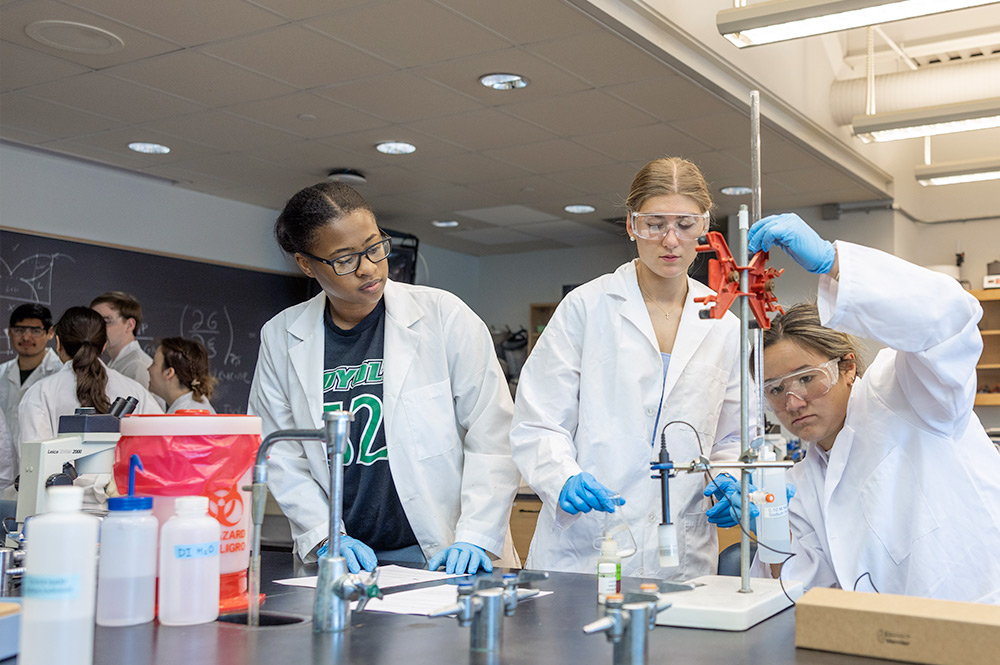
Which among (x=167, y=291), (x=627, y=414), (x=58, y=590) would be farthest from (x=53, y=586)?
(x=167, y=291)

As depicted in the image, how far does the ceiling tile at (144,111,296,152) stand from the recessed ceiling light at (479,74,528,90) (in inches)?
50.6

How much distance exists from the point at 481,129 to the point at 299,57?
1170 mm

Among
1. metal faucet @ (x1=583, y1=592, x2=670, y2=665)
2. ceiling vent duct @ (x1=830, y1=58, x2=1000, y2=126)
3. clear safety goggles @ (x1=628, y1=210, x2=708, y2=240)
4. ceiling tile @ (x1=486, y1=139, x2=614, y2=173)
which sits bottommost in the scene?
metal faucet @ (x1=583, y1=592, x2=670, y2=665)

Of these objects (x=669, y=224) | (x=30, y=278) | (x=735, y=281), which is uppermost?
(x=30, y=278)

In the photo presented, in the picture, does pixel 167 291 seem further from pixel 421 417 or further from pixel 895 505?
pixel 895 505

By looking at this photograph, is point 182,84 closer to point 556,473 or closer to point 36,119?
point 36,119

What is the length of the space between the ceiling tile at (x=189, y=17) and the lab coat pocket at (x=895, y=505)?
2.63 metres

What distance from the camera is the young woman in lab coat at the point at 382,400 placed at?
194 cm

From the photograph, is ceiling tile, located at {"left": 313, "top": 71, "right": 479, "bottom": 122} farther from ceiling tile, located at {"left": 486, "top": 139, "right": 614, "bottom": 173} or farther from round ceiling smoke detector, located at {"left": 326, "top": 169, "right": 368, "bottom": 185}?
round ceiling smoke detector, located at {"left": 326, "top": 169, "right": 368, "bottom": 185}

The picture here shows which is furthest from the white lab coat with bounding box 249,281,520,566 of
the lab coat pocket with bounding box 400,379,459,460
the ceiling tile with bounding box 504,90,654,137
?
the ceiling tile with bounding box 504,90,654,137

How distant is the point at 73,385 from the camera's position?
3.69 meters

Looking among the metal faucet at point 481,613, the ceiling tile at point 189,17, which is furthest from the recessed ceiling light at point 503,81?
the metal faucet at point 481,613

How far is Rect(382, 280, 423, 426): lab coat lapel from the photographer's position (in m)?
1.99

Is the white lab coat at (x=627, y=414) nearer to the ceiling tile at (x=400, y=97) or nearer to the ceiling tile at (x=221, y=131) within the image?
the ceiling tile at (x=400, y=97)
